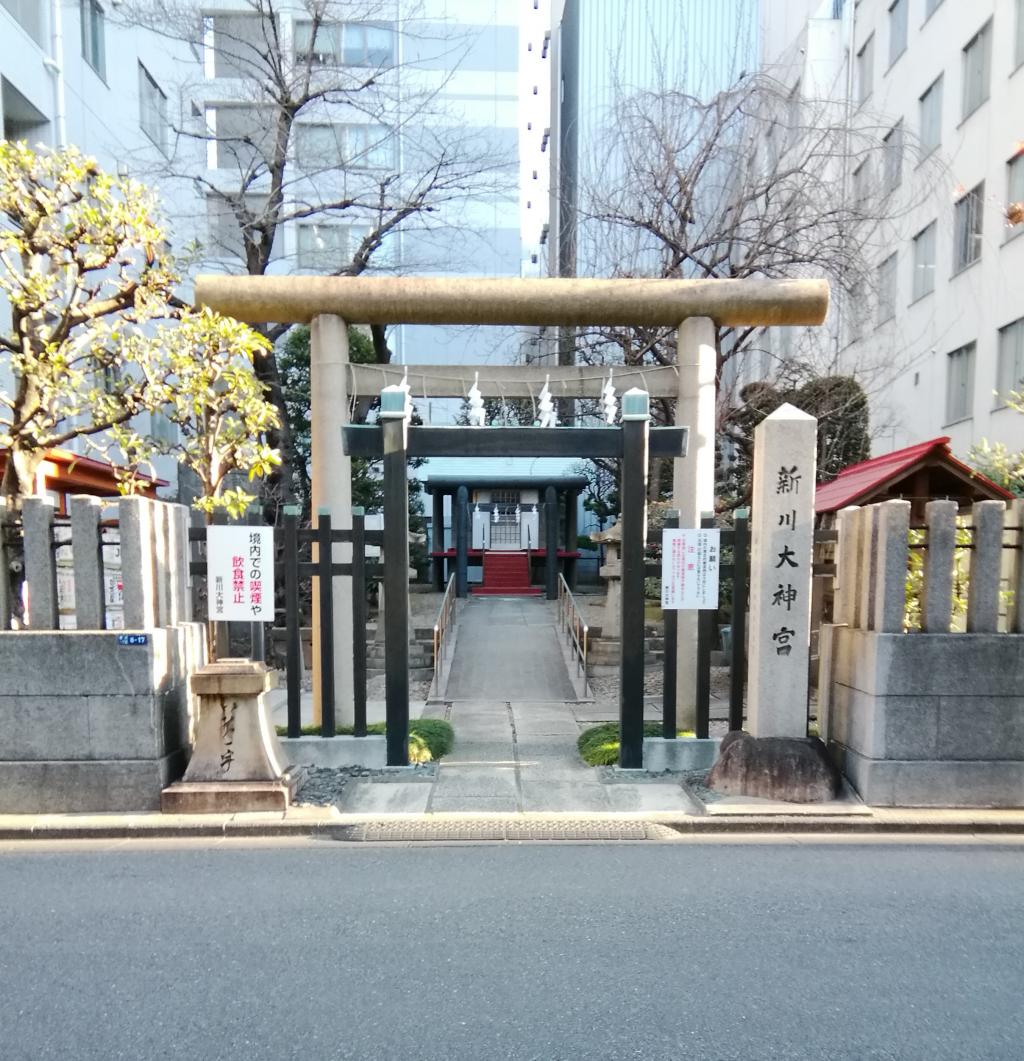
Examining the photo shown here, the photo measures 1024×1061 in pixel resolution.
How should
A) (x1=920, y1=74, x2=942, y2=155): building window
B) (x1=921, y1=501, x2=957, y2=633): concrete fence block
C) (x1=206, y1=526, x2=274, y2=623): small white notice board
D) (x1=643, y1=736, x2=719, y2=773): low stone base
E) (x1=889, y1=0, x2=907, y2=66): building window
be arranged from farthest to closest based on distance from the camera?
1. (x1=889, y1=0, x2=907, y2=66): building window
2. (x1=920, y1=74, x2=942, y2=155): building window
3. (x1=643, y1=736, x2=719, y2=773): low stone base
4. (x1=206, y1=526, x2=274, y2=623): small white notice board
5. (x1=921, y1=501, x2=957, y2=633): concrete fence block

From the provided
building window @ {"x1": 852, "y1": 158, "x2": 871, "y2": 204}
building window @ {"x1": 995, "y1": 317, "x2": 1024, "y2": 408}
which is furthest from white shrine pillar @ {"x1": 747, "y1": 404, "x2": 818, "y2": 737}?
building window @ {"x1": 995, "y1": 317, "x2": 1024, "y2": 408}

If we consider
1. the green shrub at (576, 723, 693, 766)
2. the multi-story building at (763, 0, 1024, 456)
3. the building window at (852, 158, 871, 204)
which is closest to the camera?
the green shrub at (576, 723, 693, 766)

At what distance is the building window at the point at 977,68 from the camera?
15.3 metres

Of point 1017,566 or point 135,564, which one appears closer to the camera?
point 135,564

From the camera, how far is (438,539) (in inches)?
823

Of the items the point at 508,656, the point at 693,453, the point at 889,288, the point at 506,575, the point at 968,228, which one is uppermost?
the point at 968,228

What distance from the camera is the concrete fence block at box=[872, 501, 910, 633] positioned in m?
5.71

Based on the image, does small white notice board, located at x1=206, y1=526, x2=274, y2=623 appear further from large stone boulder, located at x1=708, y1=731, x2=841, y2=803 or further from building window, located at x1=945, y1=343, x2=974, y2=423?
building window, located at x1=945, y1=343, x2=974, y2=423

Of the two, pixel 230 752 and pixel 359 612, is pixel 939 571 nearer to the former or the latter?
pixel 359 612

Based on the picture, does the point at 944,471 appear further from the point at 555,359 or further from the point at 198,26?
the point at 198,26

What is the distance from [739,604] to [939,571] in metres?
1.59

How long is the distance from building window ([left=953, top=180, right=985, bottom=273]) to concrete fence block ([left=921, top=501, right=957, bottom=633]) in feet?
42.9

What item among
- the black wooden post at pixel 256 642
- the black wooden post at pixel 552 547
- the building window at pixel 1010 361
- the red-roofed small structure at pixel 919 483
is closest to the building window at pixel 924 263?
the building window at pixel 1010 361

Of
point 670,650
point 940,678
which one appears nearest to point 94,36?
point 670,650
